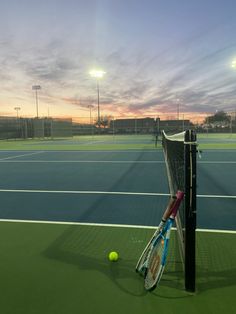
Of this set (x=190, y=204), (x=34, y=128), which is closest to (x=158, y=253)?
(x=190, y=204)

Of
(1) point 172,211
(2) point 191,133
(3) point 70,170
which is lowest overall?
(3) point 70,170

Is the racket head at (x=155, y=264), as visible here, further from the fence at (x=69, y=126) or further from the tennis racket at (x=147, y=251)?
the fence at (x=69, y=126)

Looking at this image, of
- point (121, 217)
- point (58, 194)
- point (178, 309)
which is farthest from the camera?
point (58, 194)

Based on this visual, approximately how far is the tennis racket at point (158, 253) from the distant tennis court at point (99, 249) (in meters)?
0.12

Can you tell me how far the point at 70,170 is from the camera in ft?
36.4

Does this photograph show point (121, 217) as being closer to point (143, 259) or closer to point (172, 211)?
point (143, 259)

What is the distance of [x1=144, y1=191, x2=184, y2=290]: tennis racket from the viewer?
9.46ft

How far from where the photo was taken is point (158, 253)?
10.2 feet

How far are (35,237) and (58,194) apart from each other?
2815 mm

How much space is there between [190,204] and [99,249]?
168cm

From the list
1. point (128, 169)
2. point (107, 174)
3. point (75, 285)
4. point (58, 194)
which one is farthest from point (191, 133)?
point (128, 169)

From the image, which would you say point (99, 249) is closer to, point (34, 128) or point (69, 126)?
point (69, 126)

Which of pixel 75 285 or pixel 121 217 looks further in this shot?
pixel 121 217

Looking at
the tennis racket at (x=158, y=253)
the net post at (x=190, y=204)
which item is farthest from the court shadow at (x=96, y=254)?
the net post at (x=190, y=204)
